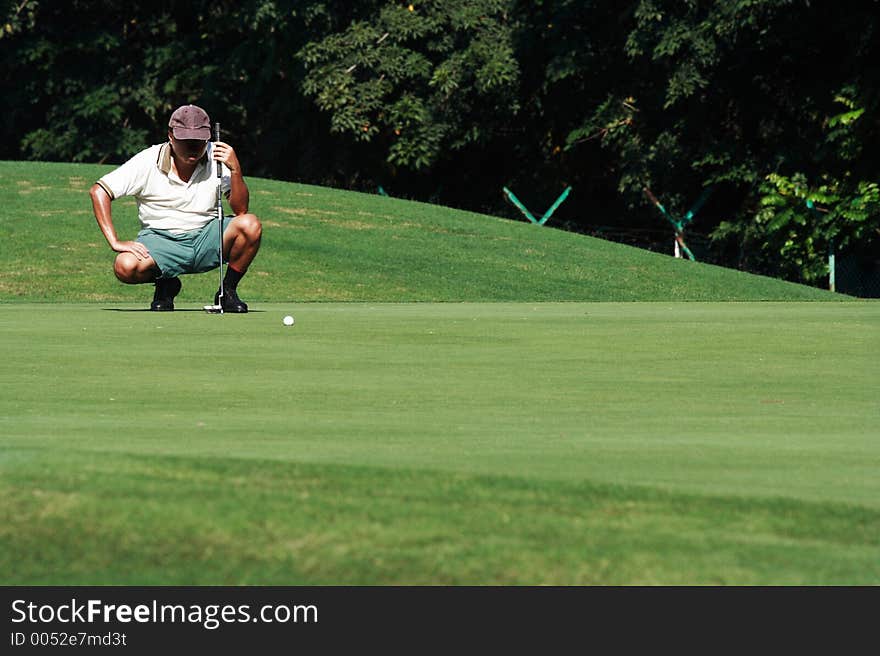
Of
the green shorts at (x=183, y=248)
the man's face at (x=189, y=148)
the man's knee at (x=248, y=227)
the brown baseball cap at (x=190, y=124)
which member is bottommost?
the green shorts at (x=183, y=248)

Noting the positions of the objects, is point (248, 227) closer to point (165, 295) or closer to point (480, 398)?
point (165, 295)

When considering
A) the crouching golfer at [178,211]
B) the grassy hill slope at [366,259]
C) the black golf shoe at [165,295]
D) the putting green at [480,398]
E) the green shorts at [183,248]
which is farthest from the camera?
the grassy hill slope at [366,259]

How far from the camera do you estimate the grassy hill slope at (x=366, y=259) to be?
75.8 feet

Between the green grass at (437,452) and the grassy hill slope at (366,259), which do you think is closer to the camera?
the green grass at (437,452)

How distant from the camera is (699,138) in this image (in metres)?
38.7

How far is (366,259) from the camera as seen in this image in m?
25.9

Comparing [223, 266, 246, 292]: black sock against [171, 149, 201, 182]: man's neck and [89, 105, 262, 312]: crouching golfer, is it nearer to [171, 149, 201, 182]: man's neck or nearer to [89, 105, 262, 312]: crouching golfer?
[89, 105, 262, 312]: crouching golfer

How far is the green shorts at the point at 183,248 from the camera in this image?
14.8 m

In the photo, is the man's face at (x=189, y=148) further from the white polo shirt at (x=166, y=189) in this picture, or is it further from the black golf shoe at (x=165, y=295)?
the black golf shoe at (x=165, y=295)

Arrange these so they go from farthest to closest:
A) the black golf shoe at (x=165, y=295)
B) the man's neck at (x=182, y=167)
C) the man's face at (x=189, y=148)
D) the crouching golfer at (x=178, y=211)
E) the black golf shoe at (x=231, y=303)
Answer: the black golf shoe at (x=165, y=295)
the black golf shoe at (x=231, y=303)
the man's neck at (x=182, y=167)
the crouching golfer at (x=178, y=211)
the man's face at (x=189, y=148)

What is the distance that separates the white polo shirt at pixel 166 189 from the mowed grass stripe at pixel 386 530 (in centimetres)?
954

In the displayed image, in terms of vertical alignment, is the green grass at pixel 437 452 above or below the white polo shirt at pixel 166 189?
above

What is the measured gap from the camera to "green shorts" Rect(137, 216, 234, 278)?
1480 centimetres

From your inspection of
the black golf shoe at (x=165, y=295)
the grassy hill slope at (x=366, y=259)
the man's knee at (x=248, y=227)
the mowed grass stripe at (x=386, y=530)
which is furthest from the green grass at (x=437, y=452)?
the grassy hill slope at (x=366, y=259)
